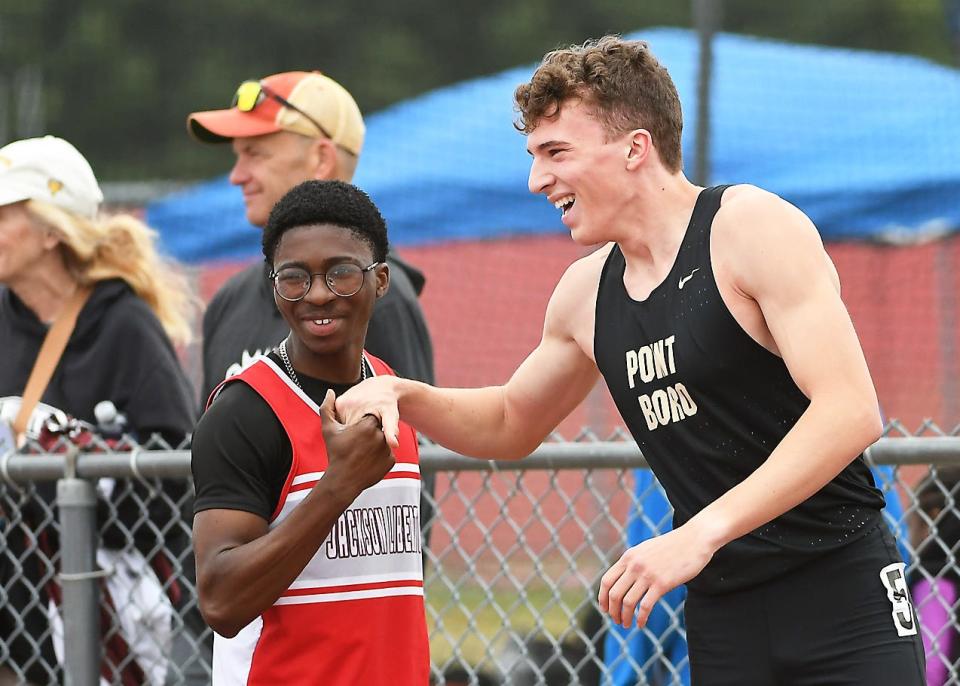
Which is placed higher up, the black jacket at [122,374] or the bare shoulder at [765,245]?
the black jacket at [122,374]

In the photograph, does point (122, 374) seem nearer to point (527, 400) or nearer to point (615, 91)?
point (527, 400)

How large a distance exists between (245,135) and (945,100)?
497 centimetres

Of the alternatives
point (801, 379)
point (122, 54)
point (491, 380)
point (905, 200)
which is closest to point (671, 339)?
point (801, 379)

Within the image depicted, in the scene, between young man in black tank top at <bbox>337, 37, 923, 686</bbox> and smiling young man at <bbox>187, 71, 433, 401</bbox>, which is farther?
smiling young man at <bbox>187, 71, 433, 401</bbox>

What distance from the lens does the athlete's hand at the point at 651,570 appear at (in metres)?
2.40

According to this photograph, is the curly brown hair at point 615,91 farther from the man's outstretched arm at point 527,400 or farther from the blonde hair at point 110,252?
the blonde hair at point 110,252

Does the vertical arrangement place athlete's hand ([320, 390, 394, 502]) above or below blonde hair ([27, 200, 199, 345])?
below

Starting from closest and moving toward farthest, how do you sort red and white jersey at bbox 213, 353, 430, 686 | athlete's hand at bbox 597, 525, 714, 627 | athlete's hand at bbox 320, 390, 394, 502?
1. athlete's hand at bbox 597, 525, 714, 627
2. athlete's hand at bbox 320, 390, 394, 502
3. red and white jersey at bbox 213, 353, 430, 686

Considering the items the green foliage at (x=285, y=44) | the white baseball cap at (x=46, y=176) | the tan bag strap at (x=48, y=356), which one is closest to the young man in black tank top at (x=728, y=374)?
the tan bag strap at (x=48, y=356)

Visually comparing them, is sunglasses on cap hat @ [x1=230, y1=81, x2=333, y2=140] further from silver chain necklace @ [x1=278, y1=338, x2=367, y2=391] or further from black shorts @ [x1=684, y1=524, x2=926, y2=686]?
black shorts @ [x1=684, y1=524, x2=926, y2=686]

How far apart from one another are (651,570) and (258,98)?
2.65m

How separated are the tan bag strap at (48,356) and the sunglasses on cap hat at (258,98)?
78 centimetres

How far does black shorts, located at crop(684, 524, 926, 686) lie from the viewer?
271 cm

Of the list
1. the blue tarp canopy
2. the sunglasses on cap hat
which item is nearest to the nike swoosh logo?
the sunglasses on cap hat
